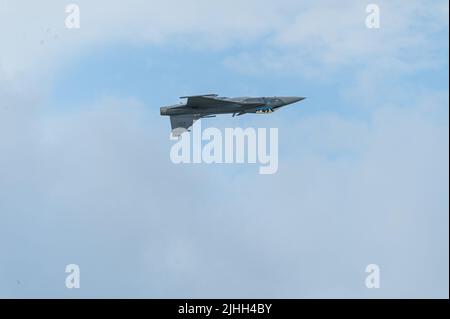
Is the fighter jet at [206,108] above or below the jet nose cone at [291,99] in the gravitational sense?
below

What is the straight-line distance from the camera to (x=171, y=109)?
107m

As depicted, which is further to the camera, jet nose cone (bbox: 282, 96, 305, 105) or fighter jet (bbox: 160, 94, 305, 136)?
jet nose cone (bbox: 282, 96, 305, 105)

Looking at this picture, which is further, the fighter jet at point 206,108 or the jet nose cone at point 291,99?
the jet nose cone at point 291,99

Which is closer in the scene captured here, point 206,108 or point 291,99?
point 206,108

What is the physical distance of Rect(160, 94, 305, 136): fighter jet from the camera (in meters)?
106

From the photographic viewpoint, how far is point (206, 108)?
10781 centimetres

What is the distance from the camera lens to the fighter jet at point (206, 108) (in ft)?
349

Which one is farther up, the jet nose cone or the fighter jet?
the jet nose cone
